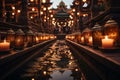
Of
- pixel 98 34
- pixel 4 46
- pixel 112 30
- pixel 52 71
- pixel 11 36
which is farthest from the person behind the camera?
pixel 11 36

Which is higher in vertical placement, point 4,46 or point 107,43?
point 107,43

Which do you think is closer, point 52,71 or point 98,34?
point 52,71

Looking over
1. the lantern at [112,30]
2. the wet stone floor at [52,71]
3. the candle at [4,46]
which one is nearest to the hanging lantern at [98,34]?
the lantern at [112,30]

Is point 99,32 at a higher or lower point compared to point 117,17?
lower

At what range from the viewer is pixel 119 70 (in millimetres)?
3062

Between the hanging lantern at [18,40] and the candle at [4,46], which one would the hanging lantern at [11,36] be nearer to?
the hanging lantern at [18,40]

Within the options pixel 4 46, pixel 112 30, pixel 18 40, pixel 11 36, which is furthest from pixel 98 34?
pixel 18 40

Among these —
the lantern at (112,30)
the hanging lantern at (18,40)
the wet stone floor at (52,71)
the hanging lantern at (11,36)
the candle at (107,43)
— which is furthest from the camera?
the hanging lantern at (18,40)

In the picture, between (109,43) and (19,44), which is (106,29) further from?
(19,44)

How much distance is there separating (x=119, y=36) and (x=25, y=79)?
2958 millimetres

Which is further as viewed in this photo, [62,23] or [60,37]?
[62,23]

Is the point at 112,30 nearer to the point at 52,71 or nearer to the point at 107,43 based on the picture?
the point at 107,43

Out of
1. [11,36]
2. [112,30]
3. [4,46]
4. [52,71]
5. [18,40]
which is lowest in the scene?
[52,71]

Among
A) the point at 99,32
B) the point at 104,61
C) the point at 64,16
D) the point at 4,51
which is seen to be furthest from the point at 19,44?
the point at 64,16
